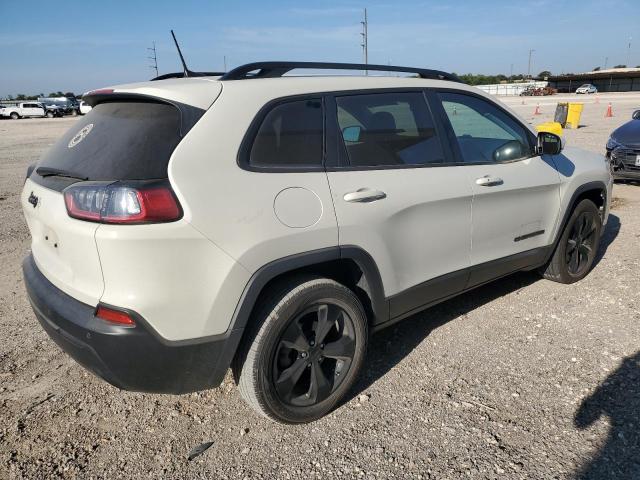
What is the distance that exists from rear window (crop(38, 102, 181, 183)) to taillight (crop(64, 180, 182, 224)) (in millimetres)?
75

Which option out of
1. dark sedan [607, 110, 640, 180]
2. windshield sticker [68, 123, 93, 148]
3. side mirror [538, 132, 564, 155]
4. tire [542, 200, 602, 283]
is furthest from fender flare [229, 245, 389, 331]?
dark sedan [607, 110, 640, 180]

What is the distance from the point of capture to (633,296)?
13.4ft

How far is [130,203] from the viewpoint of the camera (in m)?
2.04

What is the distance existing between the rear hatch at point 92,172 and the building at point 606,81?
83.2 meters

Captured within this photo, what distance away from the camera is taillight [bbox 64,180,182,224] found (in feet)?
6.66

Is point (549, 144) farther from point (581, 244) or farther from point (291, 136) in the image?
point (291, 136)

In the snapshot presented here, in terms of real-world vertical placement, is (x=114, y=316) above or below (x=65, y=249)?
below

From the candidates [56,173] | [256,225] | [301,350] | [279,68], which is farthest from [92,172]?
[301,350]

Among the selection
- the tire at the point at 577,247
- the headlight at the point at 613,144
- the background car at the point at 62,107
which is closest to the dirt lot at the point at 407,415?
the tire at the point at 577,247

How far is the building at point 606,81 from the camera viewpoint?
71875 millimetres

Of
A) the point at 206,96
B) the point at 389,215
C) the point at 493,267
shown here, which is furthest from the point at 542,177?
the point at 206,96

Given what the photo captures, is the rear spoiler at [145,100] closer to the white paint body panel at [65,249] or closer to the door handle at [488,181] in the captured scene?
the white paint body panel at [65,249]

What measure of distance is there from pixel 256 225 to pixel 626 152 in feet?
23.8

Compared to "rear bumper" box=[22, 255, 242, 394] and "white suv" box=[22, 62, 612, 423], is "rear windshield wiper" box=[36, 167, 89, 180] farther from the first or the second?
"rear bumper" box=[22, 255, 242, 394]
